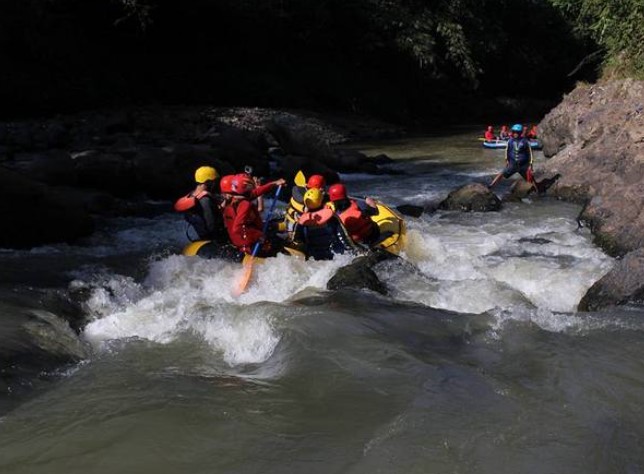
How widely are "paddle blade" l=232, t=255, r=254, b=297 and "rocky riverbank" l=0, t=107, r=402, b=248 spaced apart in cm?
282

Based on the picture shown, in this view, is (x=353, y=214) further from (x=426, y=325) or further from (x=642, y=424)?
(x=642, y=424)

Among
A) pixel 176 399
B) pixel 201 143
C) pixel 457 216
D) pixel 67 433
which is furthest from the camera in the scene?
pixel 201 143

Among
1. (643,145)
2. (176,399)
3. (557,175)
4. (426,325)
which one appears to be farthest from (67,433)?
(557,175)

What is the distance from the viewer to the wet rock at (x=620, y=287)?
5840mm

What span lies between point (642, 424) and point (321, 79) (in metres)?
21.1

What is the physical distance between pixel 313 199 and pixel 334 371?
A: 9.49 feet

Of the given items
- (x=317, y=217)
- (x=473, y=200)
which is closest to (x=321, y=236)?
(x=317, y=217)

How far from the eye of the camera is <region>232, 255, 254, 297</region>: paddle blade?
22.4ft

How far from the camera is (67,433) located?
384 centimetres

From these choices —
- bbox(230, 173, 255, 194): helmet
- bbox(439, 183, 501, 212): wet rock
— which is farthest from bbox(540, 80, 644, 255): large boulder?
bbox(230, 173, 255, 194): helmet

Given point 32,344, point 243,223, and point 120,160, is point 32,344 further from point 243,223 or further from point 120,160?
point 120,160

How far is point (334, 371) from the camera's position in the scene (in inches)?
184

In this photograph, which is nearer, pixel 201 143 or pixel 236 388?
pixel 236 388

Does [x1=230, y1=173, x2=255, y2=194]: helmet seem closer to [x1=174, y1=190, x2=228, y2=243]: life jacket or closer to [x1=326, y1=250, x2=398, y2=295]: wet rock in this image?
[x1=174, y1=190, x2=228, y2=243]: life jacket
